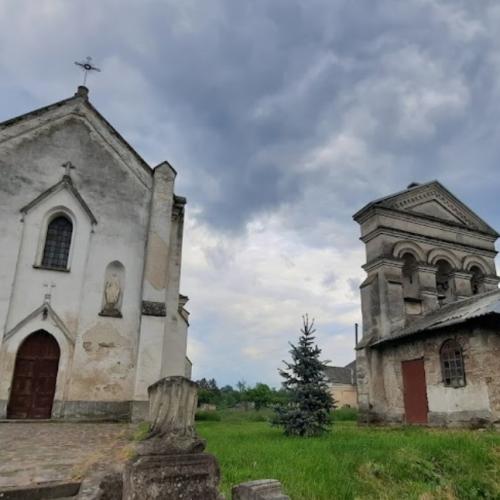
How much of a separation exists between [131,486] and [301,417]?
28.6ft

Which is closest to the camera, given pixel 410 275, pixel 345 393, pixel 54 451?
pixel 54 451

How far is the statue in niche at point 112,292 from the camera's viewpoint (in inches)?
584

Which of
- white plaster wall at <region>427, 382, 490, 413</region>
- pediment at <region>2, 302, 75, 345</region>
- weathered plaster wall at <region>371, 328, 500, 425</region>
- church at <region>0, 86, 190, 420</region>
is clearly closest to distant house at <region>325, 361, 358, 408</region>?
weathered plaster wall at <region>371, 328, 500, 425</region>

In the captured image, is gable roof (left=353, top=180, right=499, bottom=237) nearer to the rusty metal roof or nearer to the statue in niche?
the rusty metal roof

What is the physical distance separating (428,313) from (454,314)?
3.12m

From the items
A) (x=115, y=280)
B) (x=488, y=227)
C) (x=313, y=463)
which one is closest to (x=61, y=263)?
(x=115, y=280)

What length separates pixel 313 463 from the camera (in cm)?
695

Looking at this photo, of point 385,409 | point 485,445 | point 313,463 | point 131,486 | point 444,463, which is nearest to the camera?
point 131,486

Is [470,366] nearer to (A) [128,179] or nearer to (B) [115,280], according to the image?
(B) [115,280]

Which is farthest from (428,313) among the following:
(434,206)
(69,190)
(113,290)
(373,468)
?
(69,190)

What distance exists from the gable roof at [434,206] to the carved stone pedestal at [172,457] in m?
18.0

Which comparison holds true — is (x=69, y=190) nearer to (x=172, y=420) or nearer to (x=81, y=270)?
(x=81, y=270)

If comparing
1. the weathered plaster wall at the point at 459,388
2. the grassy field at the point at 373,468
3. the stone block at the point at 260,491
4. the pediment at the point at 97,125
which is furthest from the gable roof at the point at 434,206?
the stone block at the point at 260,491

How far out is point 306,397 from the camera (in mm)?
11688
